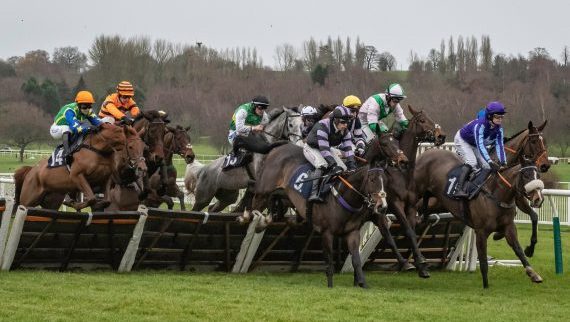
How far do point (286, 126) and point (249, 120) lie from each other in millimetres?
561

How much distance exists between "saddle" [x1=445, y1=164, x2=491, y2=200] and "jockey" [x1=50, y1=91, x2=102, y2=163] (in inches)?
177

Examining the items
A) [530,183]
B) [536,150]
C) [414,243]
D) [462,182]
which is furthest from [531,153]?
[414,243]

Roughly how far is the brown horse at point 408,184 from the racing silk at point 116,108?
3849mm

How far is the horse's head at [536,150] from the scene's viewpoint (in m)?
12.8

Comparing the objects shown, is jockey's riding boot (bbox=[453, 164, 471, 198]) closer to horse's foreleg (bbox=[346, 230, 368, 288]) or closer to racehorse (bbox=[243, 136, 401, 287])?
racehorse (bbox=[243, 136, 401, 287])

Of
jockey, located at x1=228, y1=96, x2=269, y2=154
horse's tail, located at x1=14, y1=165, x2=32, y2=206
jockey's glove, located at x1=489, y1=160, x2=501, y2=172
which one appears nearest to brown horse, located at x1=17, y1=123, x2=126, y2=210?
horse's tail, located at x1=14, y1=165, x2=32, y2=206

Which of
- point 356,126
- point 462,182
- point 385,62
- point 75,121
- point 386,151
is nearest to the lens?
point 386,151

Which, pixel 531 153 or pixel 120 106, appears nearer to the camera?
pixel 531 153

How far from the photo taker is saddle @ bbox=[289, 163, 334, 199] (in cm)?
1265

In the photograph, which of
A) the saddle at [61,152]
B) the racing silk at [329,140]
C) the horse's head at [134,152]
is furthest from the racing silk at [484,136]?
the saddle at [61,152]

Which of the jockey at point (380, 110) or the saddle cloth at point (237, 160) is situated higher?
the jockey at point (380, 110)

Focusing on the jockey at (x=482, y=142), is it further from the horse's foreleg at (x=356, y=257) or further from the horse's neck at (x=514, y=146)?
the horse's foreleg at (x=356, y=257)

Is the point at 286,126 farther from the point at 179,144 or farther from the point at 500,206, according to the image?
the point at 500,206

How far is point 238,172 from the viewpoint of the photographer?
15461 mm
